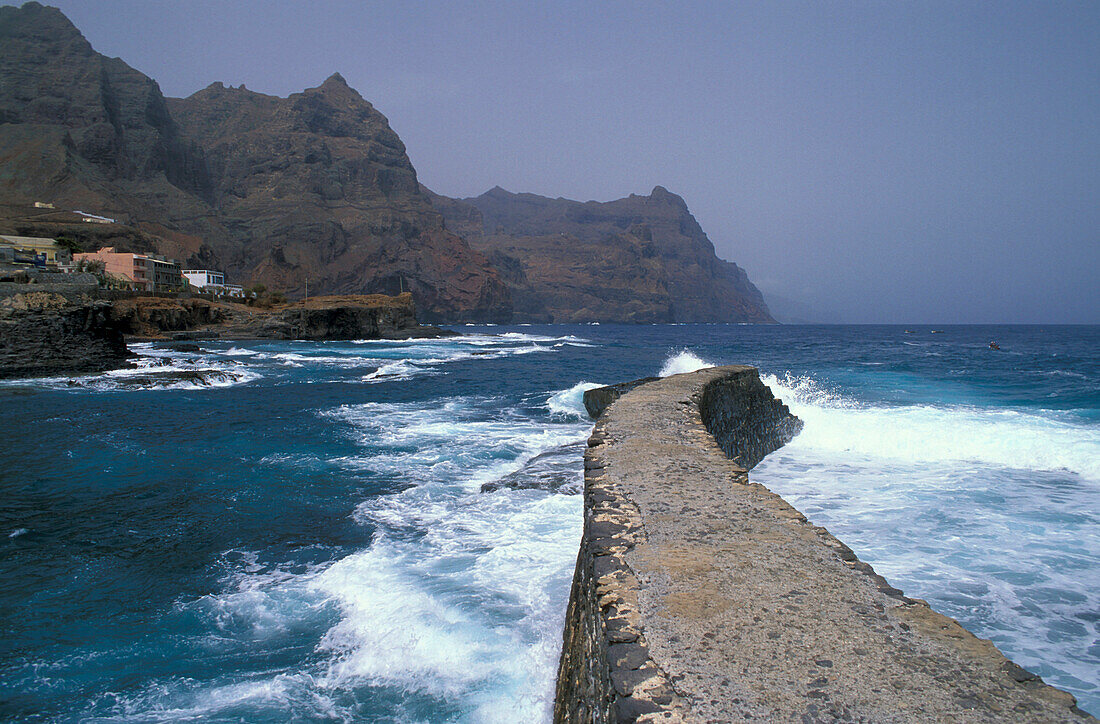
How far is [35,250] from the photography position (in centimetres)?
4919

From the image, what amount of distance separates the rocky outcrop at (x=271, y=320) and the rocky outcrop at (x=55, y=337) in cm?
1660

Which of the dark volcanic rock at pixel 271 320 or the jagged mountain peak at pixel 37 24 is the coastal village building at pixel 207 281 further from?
the jagged mountain peak at pixel 37 24

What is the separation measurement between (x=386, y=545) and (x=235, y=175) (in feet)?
492

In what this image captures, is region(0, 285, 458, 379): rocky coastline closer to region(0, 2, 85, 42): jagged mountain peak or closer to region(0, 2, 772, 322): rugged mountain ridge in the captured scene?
region(0, 2, 772, 322): rugged mountain ridge

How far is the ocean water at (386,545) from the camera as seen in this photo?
4.29 metres

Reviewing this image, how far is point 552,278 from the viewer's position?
196 metres

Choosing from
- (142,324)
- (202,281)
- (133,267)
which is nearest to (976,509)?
(142,324)

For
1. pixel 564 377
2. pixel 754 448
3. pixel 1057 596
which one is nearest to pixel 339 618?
pixel 1057 596

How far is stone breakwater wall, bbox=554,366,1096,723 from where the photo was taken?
229cm

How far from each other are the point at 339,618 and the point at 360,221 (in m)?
125

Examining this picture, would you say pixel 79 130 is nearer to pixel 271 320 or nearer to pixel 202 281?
pixel 202 281

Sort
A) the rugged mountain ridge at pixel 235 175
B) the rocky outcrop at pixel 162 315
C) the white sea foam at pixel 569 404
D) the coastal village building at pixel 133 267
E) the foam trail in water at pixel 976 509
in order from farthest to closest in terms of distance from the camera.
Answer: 1. the rugged mountain ridge at pixel 235 175
2. the coastal village building at pixel 133 267
3. the rocky outcrop at pixel 162 315
4. the white sea foam at pixel 569 404
5. the foam trail in water at pixel 976 509

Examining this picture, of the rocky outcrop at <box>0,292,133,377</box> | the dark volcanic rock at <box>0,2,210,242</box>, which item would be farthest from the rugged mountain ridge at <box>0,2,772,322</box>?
the rocky outcrop at <box>0,292,133,377</box>

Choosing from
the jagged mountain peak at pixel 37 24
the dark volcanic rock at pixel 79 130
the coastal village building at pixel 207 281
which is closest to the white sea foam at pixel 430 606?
the coastal village building at pixel 207 281
